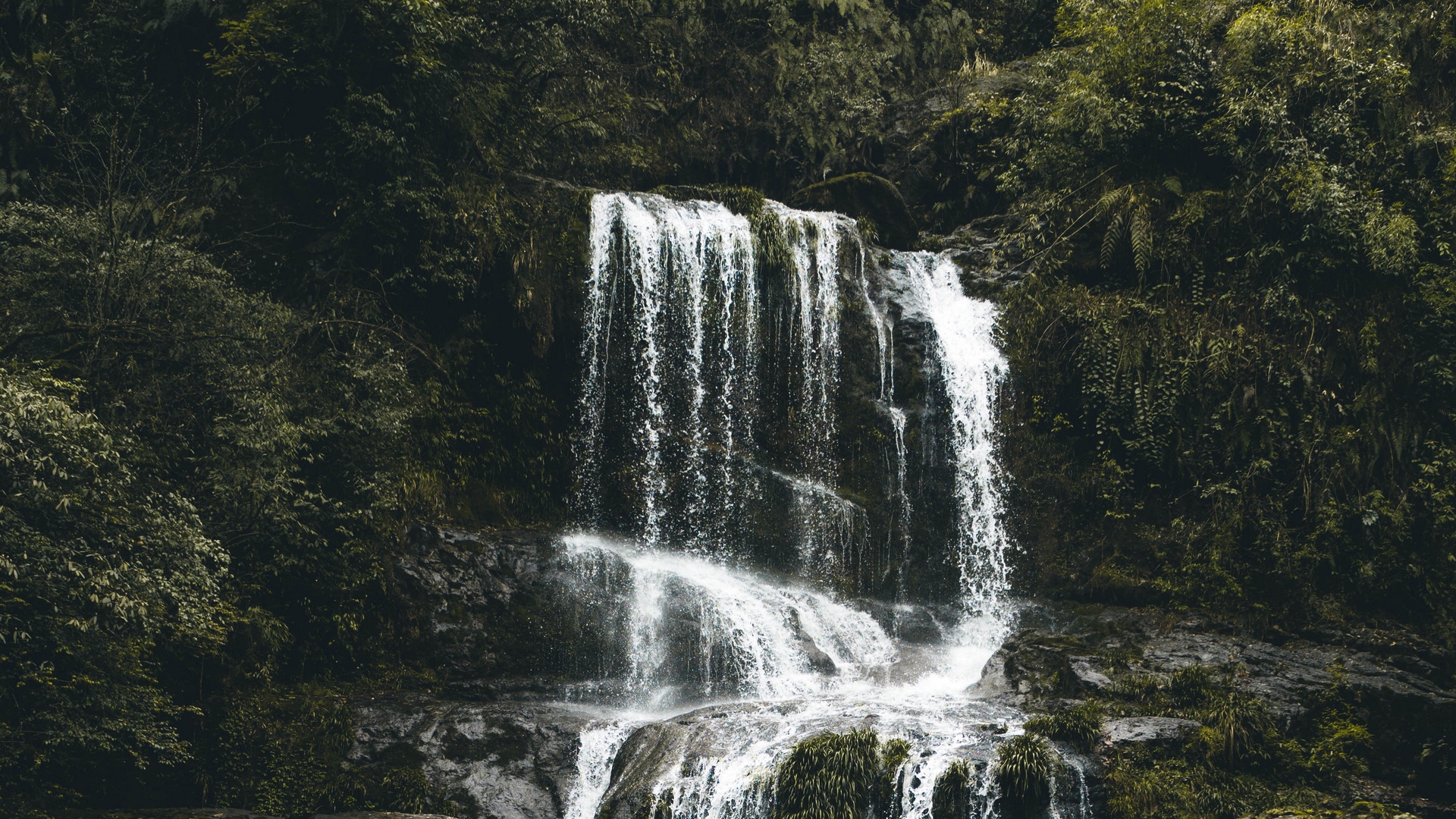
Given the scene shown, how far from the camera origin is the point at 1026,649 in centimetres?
1359

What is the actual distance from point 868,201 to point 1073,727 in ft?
40.9

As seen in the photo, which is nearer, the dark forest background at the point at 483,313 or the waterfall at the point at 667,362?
the dark forest background at the point at 483,313

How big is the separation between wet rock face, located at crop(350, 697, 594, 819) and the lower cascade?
5.90 ft

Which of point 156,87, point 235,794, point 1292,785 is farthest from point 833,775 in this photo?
point 156,87

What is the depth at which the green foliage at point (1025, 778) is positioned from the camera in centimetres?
1044

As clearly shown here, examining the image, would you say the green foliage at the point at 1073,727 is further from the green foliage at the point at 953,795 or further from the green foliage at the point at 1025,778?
the green foliage at the point at 953,795

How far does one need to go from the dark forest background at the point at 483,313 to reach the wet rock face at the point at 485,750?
0.36m

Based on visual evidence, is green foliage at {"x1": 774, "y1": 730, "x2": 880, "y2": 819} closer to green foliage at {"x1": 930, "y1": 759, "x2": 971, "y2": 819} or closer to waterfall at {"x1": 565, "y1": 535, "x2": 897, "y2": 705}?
green foliage at {"x1": 930, "y1": 759, "x2": 971, "y2": 819}

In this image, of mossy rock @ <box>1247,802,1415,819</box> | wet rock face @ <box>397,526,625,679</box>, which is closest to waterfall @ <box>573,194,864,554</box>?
wet rock face @ <box>397,526,625,679</box>

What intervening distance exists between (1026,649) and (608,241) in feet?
30.7

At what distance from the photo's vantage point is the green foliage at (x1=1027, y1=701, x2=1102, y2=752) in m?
11.1

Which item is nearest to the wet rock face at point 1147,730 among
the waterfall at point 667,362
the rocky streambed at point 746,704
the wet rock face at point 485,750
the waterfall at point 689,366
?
the rocky streambed at point 746,704

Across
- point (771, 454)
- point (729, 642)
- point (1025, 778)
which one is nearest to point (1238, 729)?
point (1025, 778)

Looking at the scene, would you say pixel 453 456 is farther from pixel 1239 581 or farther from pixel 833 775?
pixel 1239 581
